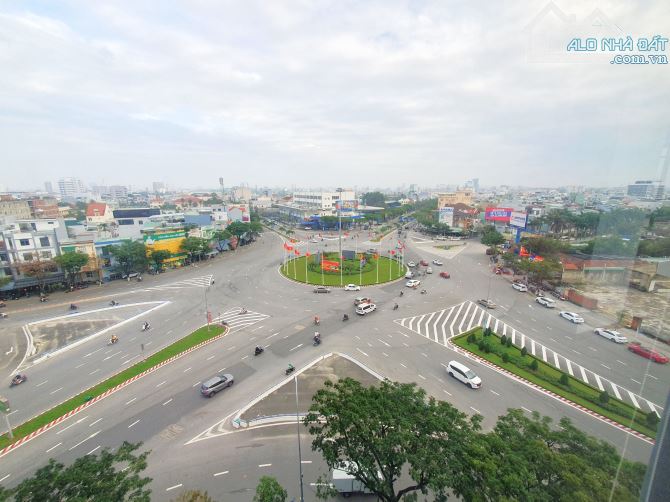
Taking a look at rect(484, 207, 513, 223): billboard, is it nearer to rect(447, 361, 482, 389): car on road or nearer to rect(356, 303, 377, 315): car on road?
rect(356, 303, 377, 315): car on road

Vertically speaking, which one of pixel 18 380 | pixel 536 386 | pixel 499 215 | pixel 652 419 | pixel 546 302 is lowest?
pixel 18 380

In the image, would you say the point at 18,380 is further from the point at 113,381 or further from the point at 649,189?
the point at 649,189

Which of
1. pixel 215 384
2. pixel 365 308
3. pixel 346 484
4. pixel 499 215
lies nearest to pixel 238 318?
pixel 215 384

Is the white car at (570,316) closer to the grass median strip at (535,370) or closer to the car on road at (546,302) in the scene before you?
the car on road at (546,302)

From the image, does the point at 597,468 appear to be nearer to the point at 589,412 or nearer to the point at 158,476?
the point at 589,412

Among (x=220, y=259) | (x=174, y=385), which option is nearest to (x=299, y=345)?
(x=174, y=385)

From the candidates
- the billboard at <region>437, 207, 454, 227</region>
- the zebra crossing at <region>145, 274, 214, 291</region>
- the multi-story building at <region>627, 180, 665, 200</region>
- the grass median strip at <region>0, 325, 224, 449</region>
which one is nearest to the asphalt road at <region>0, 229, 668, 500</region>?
the grass median strip at <region>0, 325, 224, 449</region>

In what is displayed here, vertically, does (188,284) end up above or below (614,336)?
below
